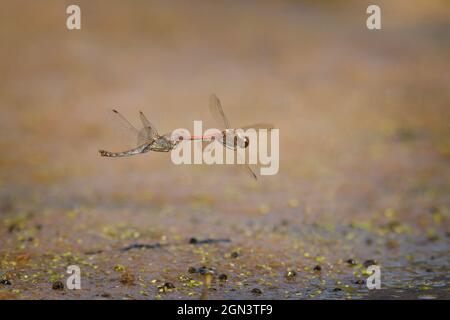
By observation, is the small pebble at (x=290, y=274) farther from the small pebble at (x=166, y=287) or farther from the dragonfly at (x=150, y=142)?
the dragonfly at (x=150, y=142)

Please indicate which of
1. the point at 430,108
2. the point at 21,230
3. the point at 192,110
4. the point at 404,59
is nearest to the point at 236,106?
the point at 192,110

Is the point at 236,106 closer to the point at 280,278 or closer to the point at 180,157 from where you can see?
the point at 180,157

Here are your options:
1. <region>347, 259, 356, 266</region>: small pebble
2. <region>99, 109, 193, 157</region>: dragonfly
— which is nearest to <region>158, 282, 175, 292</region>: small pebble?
<region>99, 109, 193, 157</region>: dragonfly

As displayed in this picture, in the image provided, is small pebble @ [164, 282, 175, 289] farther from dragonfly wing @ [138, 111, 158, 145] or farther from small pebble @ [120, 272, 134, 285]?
dragonfly wing @ [138, 111, 158, 145]

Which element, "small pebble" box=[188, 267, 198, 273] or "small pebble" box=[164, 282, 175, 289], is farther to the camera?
"small pebble" box=[188, 267, 198, 273]

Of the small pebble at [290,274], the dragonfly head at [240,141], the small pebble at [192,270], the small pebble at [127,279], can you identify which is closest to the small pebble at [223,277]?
the small pebble at [192,270]

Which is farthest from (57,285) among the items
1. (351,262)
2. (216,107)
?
(351,262)

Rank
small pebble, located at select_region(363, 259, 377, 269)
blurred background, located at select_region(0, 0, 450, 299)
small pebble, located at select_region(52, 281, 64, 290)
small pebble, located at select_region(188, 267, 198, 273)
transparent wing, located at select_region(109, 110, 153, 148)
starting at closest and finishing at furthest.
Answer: small pebble, located at select_region(52, 281, 64, 290), transparent wing, located at select_region(109, 110, 153, 148), small pebble, located at select_region(188, 267, 198, 273), blurred background, located at select_region(0, 0, 450, 299), small pebble, located at select_region(363, 259, 377, 269)

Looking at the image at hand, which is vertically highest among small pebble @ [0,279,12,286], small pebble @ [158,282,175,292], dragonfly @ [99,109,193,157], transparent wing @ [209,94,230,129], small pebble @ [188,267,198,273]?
transparent wing @ [209,94,230,129]

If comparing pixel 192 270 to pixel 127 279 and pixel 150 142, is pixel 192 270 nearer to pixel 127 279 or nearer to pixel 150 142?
pixel 127 279
